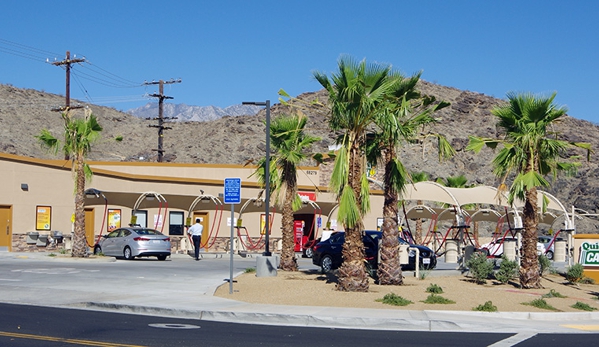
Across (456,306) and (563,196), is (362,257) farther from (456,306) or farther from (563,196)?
(563,196)

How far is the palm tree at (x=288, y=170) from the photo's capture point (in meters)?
27.2

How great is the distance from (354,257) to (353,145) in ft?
9.61

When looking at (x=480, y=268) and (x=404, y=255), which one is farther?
(x=404, y=255)

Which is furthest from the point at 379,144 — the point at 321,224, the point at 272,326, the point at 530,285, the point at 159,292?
the point at 321,224

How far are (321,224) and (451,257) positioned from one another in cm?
1759

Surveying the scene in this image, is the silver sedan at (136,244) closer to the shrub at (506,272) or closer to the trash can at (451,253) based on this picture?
the trash can at (451,253)

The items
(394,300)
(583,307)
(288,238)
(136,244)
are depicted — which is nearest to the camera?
(394,300)

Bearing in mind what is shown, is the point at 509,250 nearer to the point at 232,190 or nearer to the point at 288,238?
the point at 288,238

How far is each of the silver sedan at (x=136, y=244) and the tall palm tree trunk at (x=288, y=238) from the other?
743cm

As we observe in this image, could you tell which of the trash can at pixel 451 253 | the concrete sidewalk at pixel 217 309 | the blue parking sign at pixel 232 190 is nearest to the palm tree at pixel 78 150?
the concrete sidewalk at pixel 217 309

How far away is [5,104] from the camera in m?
88.6

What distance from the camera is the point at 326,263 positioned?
27.0m

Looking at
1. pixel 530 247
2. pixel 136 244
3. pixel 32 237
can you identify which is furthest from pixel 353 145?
pixel 32 237

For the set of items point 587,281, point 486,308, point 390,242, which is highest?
point 390,242
